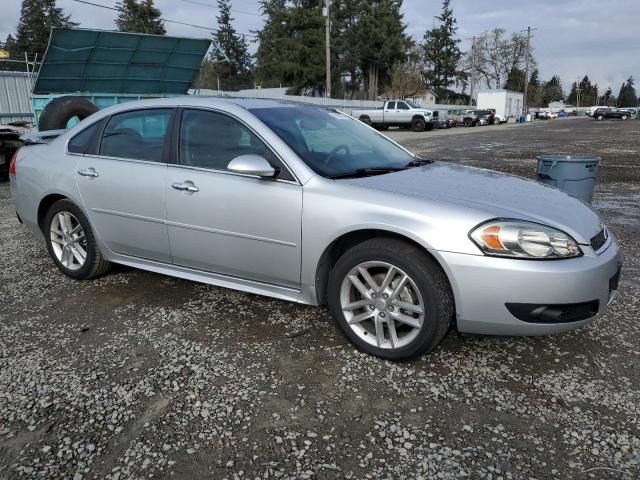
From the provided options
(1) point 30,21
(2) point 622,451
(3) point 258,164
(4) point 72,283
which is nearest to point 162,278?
(4) point 72,283

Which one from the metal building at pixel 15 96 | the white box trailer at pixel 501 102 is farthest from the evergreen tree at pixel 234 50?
the metal building at pixel 15 96

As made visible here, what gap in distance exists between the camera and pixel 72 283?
4.49 m

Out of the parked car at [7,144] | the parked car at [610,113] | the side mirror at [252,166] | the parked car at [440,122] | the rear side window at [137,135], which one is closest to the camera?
the side mirror at [252,166]

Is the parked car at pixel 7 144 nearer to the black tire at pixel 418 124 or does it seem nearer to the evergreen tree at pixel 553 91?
the black tire at pixel 418 124

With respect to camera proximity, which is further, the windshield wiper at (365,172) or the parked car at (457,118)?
the parked car at (457,118)

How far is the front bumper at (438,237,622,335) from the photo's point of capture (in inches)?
105

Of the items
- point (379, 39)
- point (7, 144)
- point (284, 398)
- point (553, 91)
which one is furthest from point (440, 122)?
point (553, 91)

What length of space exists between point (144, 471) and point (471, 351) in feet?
6.43

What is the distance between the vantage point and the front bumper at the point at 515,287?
8.79 ft

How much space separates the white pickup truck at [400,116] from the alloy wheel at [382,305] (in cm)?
2952

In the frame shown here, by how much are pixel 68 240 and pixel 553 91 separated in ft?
437

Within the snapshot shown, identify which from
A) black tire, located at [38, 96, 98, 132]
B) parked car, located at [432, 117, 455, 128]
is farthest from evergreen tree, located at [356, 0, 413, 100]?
black tire, located at [38, 96, 98, 132]

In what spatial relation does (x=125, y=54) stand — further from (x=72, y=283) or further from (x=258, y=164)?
(x=258, y=164)

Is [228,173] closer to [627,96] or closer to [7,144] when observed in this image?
[7,144]
